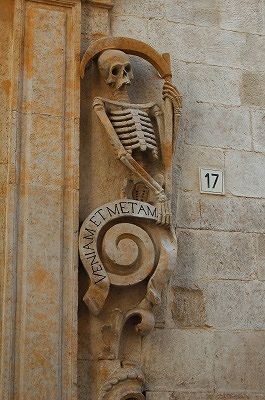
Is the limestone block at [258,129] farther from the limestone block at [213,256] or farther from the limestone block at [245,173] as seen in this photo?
the limestone block at [213,256]

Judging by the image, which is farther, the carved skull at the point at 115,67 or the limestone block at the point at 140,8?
the limestone block at the point at 140,8

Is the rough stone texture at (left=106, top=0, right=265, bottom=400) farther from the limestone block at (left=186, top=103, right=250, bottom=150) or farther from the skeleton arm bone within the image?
the skeleton arm bone

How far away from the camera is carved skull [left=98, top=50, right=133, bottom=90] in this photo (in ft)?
13.7

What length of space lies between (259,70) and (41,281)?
1.87m

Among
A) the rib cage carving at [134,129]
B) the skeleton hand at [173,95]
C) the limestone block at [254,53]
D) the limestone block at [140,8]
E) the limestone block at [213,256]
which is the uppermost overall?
the limestone block at [140,8]

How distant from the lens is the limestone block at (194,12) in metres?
4.61

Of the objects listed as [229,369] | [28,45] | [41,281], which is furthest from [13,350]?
[28,45]

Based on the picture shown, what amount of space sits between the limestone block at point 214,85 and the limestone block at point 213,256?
0.79 meters

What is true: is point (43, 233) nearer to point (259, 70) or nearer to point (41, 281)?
point (41, 281)

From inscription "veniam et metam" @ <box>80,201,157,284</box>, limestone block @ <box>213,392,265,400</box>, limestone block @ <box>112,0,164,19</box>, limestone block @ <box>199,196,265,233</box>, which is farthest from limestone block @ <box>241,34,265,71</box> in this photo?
limestone block @ <box>213,392,265,400</box>

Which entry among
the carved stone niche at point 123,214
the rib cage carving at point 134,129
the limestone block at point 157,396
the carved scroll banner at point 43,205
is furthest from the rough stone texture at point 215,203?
the carved scroll banner at point 43,205

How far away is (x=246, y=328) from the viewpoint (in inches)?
161

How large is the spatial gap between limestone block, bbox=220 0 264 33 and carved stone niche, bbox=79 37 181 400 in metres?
0.60

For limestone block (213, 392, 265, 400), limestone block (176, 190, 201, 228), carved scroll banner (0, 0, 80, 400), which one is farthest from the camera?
limestone block (176, 190, 201, 228)
